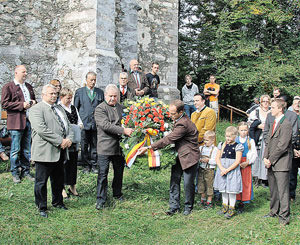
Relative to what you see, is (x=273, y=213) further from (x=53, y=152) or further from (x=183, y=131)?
(x=53, y=152)

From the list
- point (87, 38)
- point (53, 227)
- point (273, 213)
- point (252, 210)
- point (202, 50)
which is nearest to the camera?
point (53, 227)

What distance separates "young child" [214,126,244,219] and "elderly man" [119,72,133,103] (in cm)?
237

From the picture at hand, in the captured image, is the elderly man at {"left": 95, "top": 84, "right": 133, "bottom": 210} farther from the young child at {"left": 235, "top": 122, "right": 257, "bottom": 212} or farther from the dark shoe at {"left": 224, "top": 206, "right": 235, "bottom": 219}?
the young child at {"left": 235, "top": 122, "right": 257, "bottom": 212}

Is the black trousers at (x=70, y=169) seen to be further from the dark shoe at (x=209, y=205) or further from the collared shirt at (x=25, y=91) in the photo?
the dark shoe at (x=209, y=205)

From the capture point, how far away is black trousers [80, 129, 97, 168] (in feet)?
20.8

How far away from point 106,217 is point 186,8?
1483cm

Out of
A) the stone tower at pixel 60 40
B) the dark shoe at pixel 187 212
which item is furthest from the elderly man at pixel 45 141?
the stone tower at pixel 60 40

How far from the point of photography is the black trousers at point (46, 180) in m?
4.40

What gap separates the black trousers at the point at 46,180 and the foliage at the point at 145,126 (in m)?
1.00

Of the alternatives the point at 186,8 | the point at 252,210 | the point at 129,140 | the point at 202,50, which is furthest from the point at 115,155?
the point at 186,8

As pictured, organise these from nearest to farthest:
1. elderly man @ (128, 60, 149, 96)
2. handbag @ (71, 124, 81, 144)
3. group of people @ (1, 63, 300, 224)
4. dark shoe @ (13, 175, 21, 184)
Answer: group of people @ (1, 63, 300, 224), handbag @ (71, 124, 81, 144), dark shoe @ (13, 175, 21, 184), elderly man @ (128, 60, 149, 96)

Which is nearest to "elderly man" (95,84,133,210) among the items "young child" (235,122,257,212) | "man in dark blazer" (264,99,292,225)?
"young child" (235,122,257,212)

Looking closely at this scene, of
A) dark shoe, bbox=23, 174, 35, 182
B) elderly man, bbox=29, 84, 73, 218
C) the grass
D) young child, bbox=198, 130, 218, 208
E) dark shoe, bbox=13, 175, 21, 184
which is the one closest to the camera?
the grass

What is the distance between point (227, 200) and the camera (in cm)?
484
